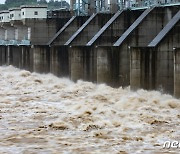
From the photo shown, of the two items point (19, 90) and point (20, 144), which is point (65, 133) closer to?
point (20, 144)

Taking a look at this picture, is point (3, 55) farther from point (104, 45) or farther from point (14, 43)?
point (104, 45)

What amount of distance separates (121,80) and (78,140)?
1017cm

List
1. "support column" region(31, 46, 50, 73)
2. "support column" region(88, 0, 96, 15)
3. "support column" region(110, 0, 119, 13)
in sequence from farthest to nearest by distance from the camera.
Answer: "support column" region(88, 0, 96, 15)
"support column" region(31, 46, 50, 73)
"support column" region(110, 0, 119, 13)

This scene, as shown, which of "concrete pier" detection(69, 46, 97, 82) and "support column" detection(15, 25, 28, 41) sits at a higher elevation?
"support column" detection(15, 25, 28, 41)

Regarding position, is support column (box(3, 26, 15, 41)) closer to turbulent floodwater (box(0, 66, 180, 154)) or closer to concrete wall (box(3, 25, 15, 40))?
concrete wall (box(3, 25, 15, 40))

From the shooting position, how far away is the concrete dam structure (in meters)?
19.5

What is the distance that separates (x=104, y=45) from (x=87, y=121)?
10.8 m

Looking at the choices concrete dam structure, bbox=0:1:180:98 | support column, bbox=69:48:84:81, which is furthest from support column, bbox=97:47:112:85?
support column, bbox=69:48:84:81

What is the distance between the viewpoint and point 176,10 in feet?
75.3

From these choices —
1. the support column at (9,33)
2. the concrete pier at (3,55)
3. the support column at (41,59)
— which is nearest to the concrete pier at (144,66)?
the support column at (41,59)

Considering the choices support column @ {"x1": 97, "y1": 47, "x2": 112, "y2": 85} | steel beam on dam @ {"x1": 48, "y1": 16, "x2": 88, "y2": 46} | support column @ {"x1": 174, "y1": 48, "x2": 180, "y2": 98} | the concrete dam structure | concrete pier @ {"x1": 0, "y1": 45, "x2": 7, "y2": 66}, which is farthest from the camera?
concrete pier @ {"x1": 0, "y1": 45, "x2": 7, "y2": 66}

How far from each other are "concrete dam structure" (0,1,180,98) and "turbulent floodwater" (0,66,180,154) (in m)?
0.83

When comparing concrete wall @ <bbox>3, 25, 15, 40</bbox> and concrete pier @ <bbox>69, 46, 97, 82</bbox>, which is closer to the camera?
concrete pier @ <bbox>69, 46, 97, 82</bbox>

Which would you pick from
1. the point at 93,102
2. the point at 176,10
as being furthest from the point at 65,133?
the point at 176,10
